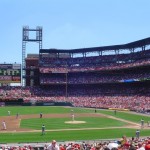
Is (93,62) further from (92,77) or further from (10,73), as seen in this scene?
(10,73)

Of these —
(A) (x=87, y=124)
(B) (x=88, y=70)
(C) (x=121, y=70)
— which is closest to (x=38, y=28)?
(B) (x=88, y=70)

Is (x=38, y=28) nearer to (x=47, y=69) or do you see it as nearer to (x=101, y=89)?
(x=47, y=69)

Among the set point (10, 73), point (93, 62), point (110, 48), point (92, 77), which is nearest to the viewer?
point (110, 48)

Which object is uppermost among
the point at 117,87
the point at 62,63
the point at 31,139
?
the point at 62,63

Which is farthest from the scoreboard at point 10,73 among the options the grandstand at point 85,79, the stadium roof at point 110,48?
the stadium roof at point 110,48

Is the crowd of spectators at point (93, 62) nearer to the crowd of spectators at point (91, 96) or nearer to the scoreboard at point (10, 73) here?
the crowd of spectators at point (91, 96)

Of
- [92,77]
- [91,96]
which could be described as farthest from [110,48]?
[91,96]

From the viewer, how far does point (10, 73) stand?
105 metres

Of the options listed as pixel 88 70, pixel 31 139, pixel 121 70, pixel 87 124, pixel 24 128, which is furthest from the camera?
pixel 88 70

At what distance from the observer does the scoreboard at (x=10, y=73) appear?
104m

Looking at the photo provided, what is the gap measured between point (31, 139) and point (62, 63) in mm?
77427

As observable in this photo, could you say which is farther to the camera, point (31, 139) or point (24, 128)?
point (24, 128)

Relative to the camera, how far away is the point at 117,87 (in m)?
96.4

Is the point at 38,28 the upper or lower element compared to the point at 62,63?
upper
